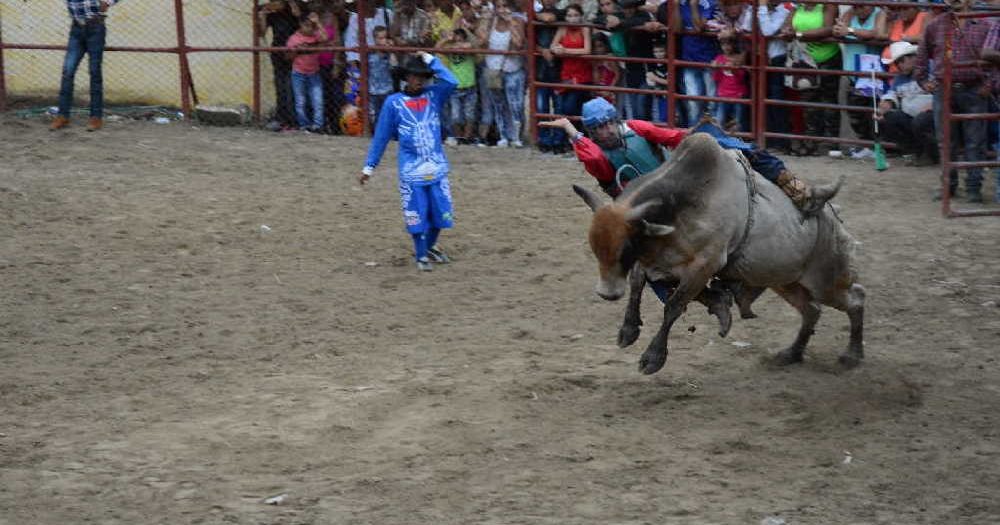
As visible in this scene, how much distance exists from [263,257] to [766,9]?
17.9 ft

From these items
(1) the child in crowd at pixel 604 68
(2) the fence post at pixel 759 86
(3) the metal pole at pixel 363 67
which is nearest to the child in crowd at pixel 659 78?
(1) the child in crowd at pixel 604 68

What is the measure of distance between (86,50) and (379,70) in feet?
10.2

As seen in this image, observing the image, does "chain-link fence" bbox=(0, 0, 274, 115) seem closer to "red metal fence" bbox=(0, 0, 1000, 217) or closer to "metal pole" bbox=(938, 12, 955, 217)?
"red metal fence" bbox=(0, 0, 1000, 217)

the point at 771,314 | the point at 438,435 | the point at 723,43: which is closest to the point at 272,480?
the point at 438,435

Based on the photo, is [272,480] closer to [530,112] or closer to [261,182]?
[261,182]

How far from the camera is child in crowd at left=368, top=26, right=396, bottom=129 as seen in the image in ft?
52.3

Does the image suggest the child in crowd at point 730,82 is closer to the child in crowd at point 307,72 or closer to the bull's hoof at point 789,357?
the child in crowd at point 307,72

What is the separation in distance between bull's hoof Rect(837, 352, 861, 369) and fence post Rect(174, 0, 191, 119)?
33.0 ft

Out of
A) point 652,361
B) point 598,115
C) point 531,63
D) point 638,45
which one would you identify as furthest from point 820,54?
point 652,361

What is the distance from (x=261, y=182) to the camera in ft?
45.5

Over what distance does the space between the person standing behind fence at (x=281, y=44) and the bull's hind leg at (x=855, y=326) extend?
9.19m

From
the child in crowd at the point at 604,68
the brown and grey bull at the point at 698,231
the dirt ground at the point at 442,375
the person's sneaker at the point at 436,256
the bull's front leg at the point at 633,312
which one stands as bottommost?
the dirt ground at the point at 442,375

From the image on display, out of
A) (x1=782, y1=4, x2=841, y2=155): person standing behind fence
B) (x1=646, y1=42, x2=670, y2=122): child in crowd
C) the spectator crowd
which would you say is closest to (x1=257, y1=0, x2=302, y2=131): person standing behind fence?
the spectator crowd

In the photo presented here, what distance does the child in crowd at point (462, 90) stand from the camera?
15484mm
